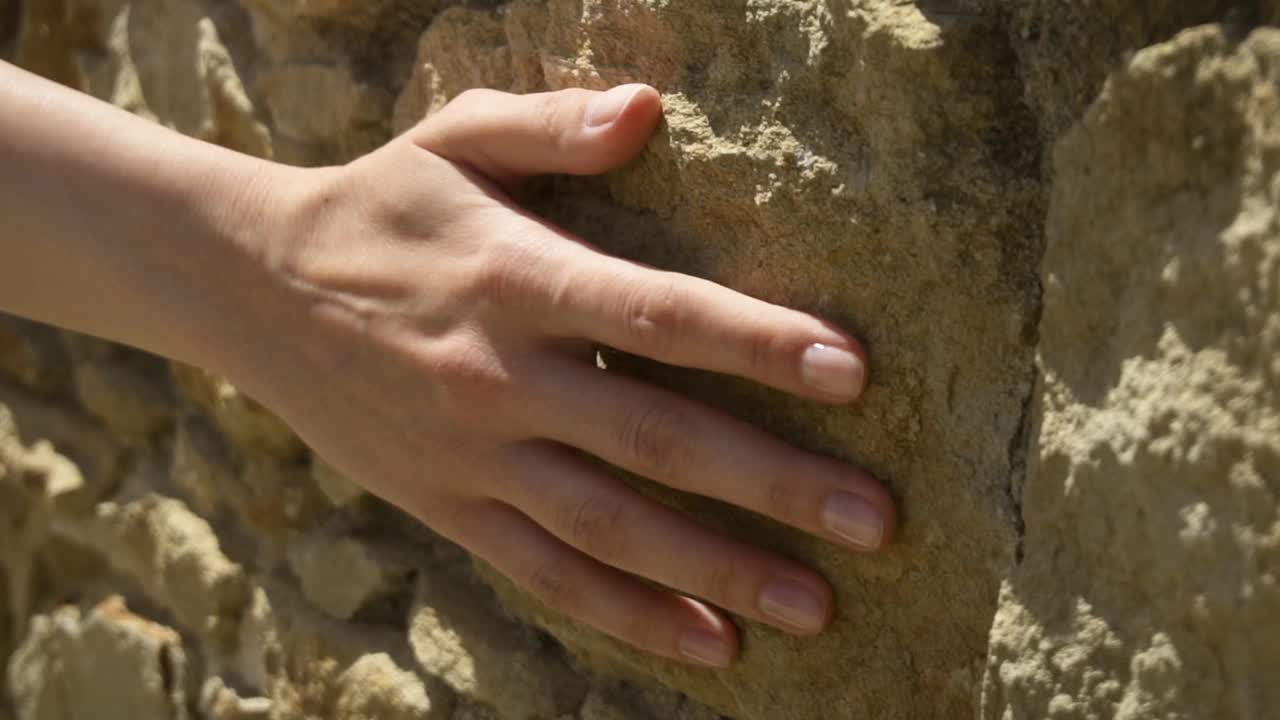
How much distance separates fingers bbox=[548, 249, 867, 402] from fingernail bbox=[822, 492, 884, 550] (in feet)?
0.22

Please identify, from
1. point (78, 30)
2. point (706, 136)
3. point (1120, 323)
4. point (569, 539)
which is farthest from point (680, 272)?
point (78, 30)

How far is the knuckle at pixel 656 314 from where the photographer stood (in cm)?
81

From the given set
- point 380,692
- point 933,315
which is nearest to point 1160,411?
point 933,315

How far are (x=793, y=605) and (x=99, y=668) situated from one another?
1.12 m

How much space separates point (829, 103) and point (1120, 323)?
9.3 inches

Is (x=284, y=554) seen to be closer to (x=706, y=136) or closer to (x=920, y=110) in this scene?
(x=706, y=136)

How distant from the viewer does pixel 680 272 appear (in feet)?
2.94

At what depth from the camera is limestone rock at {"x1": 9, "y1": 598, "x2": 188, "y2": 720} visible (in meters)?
1.52

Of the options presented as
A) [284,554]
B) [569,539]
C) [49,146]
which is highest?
[49,146]

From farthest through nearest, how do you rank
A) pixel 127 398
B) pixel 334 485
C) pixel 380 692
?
pixel 127 398 → pixel 334 485 → pixel 380 692

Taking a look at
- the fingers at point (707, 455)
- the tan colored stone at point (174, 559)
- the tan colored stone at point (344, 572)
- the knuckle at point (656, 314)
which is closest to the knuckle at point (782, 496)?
the fingers at point (707, 455)

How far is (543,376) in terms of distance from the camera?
871 mm

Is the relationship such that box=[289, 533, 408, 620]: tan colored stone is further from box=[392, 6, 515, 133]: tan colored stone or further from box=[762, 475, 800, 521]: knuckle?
box=[762, 475, 800, 521]: knuckle

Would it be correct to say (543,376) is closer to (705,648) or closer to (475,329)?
(475,329)
